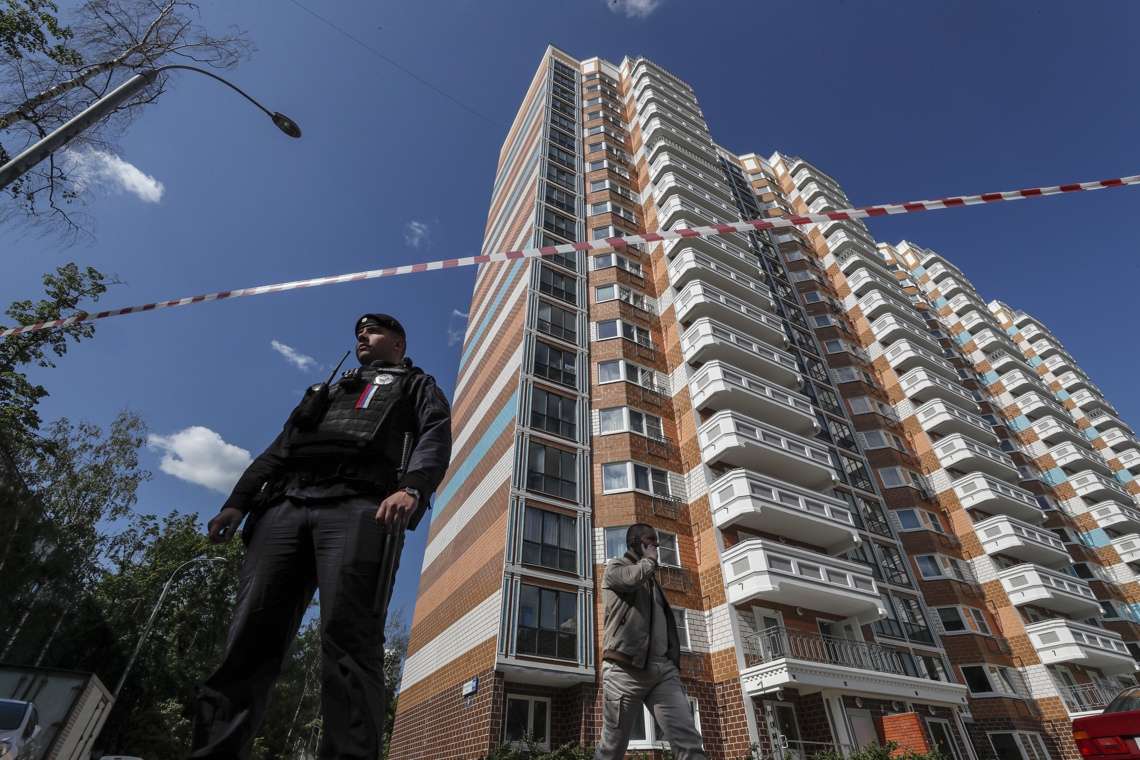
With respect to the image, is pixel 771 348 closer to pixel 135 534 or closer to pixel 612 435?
pixel 612 435

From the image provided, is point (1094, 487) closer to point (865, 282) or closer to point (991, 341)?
point (991, 341)

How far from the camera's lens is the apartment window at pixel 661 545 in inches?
766

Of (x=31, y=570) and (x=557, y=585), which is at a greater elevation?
(x=31, y=570)

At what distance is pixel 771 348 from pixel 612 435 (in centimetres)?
1067

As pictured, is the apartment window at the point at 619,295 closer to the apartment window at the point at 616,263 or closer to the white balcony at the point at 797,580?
the apartment window at the point at 616,263

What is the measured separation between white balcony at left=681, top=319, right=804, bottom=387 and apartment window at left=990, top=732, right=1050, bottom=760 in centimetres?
1637

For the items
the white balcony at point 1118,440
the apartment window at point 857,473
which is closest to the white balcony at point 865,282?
the apartment window at point 857,473

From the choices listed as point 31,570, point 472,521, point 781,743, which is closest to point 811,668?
point 781,743

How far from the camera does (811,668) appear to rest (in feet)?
54.5

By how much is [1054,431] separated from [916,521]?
26127mm

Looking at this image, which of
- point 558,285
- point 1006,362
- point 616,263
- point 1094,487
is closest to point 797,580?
point 558,285

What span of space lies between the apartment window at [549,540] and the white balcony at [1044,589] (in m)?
22.6

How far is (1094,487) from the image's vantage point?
4031cm

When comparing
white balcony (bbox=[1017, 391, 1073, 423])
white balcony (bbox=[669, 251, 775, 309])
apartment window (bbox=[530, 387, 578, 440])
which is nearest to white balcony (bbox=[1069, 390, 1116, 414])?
white balcony (bbox=[1017, 391, 1073, 423])
